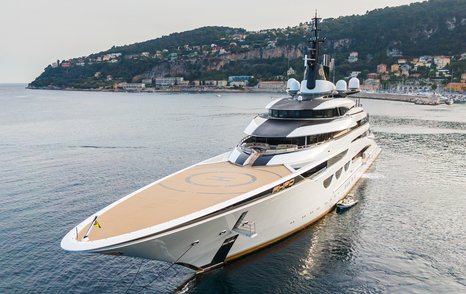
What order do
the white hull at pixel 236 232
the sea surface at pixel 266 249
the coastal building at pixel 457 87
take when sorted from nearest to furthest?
1. the white hull at pixel 236 232
2. the sea surface at pixel 266 249
3. the coastal building at pixel 457 87

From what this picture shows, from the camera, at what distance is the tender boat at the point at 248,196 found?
57.8 ft

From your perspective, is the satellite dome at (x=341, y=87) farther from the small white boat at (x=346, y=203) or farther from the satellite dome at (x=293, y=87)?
the small white boat at (x=346, y=203)

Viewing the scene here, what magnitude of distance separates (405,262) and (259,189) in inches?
379

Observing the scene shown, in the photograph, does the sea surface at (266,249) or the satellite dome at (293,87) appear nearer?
the sea surface at (266,249)

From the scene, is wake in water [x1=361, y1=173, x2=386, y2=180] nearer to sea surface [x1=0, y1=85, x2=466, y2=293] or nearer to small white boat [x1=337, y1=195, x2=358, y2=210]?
sea surface [x1=0, y1=85, x2=466, y2=293]

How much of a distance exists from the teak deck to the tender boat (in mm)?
51

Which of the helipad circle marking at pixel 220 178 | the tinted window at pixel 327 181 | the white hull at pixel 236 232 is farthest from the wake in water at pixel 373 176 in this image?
the helipad circle marking at pixel 220 178

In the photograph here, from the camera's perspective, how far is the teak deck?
711 inches

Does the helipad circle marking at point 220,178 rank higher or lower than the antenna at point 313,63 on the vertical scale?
lower

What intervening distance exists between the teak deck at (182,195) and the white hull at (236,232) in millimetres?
870

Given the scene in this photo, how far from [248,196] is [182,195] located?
12.3 feet

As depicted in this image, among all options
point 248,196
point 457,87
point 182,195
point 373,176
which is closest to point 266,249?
point 248,196

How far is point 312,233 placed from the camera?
25719mm

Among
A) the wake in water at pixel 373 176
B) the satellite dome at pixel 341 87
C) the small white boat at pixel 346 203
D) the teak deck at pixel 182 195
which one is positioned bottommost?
the wake in water at pixel 373 176
